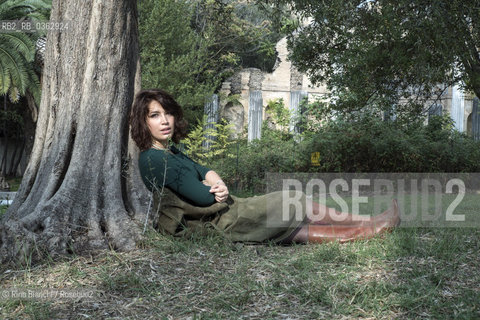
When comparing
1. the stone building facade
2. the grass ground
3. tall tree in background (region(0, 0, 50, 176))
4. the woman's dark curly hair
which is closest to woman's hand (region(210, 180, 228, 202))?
the grass ground

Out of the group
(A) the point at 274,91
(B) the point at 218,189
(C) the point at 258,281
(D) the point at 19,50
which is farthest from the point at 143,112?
(A) the point at 274,91

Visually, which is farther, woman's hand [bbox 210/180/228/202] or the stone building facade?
the stone building facade

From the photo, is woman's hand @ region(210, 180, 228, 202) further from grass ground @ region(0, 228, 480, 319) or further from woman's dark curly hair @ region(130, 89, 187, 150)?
woman's dark curly hair @ region(130, 89, 187, 150)

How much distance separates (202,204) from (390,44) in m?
5.20

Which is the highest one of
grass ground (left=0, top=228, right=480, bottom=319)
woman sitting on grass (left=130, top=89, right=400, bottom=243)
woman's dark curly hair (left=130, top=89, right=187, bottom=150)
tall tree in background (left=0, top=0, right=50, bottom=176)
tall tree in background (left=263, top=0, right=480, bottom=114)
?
tall tree in background (left=0, top=0, right=50, bottom=176)

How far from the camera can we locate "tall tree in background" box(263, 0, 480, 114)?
17.3 feet

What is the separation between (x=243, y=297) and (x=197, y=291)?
0.31 meters

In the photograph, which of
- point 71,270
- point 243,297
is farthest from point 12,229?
point 243,297

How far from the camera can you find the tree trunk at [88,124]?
336 centimetres

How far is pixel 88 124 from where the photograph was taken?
11.8 ft

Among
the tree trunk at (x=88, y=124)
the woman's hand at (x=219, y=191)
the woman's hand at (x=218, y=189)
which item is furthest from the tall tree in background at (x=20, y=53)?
the woman's hand at (x=219, y=191)

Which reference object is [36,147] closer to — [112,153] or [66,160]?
[66,160]

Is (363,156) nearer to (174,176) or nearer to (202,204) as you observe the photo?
(202,204)

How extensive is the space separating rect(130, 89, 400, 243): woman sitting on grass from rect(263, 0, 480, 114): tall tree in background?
285cm
